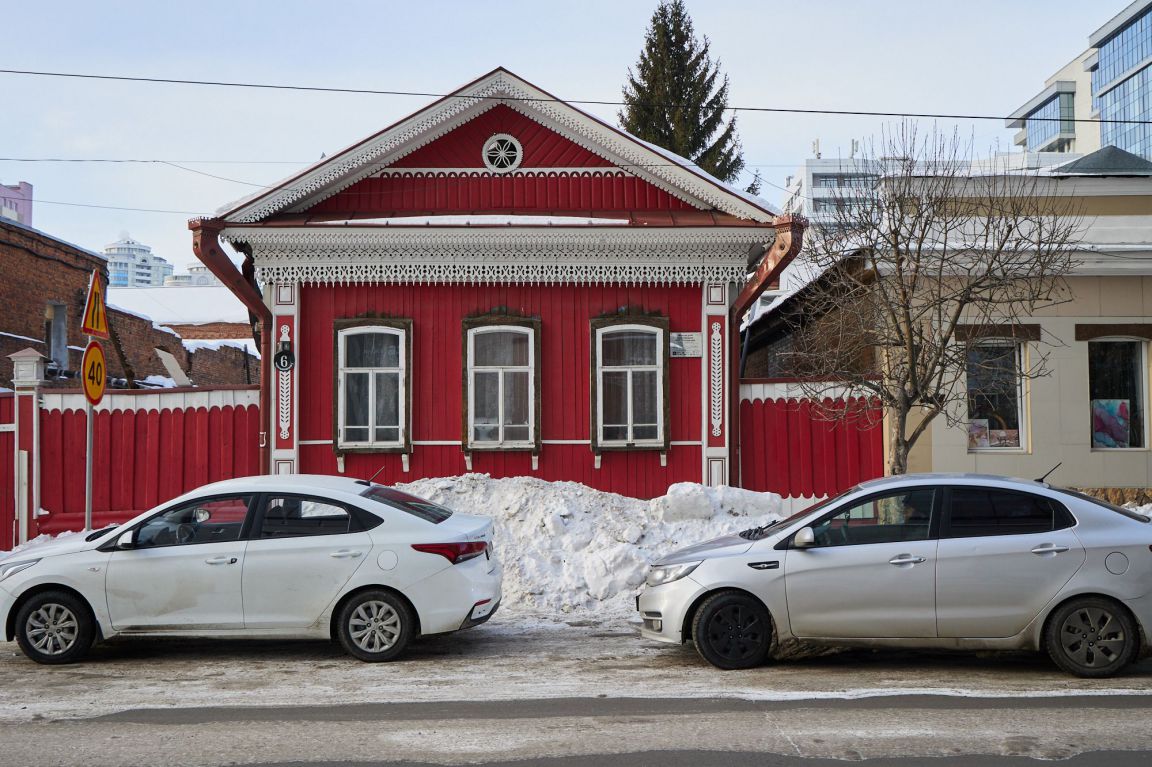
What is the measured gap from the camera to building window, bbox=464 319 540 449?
14.2 metres

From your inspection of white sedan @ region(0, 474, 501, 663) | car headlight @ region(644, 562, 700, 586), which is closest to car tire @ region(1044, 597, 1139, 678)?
car headlight @ region(644, 562, 700, 586)

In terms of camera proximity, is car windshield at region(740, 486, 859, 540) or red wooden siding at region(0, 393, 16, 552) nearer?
car windshield at region(740, 486, 859, 540)

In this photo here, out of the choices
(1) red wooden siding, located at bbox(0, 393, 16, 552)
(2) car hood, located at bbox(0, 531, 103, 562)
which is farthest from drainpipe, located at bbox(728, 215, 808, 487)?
(1) red wooden siding, located at bbox(0, 393, 16, 552)

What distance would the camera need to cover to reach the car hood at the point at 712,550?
26.3 ft

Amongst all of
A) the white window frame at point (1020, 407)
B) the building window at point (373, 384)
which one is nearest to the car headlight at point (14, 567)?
the building window at point (373, 384)

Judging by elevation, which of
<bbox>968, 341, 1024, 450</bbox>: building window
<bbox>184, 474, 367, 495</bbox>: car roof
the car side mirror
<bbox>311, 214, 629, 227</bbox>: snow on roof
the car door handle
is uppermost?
<bbox>311, 214, 629, 227</bbox>: snow on roof

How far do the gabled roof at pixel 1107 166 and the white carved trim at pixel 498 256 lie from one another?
544 centimetres

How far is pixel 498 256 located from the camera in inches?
547

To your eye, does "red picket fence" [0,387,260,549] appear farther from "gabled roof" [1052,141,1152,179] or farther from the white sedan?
"gabled roof" [1052,141,1152,179]

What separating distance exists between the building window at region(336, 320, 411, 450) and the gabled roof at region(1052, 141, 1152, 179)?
9898mm

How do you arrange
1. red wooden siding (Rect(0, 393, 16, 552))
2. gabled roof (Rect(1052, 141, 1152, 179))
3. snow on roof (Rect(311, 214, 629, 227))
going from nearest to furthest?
snow on roof (Rect(311, 214, 629, 227)) < red wooden siding (Rect(0, 393, 16, 552)) < gabled roof (Rect(1052, 141, 1152, 179))

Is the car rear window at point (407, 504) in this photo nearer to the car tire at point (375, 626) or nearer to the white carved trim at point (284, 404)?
the car tire at point (375, 626)

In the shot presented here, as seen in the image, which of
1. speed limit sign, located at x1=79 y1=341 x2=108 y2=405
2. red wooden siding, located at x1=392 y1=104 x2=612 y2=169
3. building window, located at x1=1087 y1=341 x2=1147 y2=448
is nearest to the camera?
speed limit sign, located at x1=79 y1=341 x2=108 y2=405

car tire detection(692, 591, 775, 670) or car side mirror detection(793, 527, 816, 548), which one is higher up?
car side mirror detection(793, 527, 816, 548)
